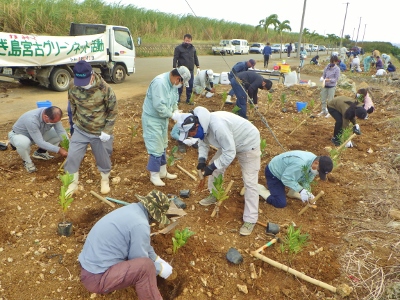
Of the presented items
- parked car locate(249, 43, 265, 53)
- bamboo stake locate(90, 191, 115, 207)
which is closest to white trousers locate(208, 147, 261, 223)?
bamboo stake locate(90, 191, 115, 207)

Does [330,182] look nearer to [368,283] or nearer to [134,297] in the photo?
[368,283]

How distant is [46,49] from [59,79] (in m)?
1.12

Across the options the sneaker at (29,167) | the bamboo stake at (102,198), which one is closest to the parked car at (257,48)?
the sneaker at (29,167)

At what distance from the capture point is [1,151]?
5.13 metres

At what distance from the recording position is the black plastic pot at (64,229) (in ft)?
10.6


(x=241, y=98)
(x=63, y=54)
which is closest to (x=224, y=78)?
(x=241, y=98)

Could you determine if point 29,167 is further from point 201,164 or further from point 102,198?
point 201,164

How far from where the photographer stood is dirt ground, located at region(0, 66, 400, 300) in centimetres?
280

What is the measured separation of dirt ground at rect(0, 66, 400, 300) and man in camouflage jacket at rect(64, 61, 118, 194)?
56 cm

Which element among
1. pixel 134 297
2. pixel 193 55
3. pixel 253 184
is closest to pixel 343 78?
pixel 193 55

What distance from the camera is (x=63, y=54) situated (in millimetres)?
9250

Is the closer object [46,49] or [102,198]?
[102,198]

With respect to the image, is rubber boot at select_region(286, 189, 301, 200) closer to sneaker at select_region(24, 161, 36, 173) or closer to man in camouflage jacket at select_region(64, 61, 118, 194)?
man in camouflage jacket at select_region(64, 61, 118, 194)

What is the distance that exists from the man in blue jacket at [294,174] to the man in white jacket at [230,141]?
0.49 m
